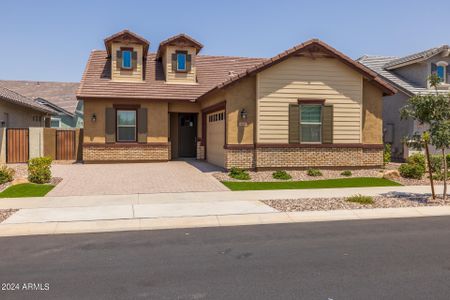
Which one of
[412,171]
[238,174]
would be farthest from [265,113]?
[412,171]

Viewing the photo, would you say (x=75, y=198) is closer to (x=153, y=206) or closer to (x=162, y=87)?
(x=153, y=206)

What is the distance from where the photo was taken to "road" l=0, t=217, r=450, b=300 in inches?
210

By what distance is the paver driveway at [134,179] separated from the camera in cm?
1386

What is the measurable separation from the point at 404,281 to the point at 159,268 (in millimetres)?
3337

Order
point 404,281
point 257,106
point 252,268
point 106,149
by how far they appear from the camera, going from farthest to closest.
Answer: point 106,149
point 257,106
point 252,268
point 404,281

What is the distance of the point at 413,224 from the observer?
9438 millimetres

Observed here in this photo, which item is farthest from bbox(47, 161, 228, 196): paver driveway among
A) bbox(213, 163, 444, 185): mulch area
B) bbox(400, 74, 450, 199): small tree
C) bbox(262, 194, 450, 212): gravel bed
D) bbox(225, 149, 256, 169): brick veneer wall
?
bbox(400, 74, 450, 199): small tree

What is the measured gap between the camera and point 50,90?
46.9 metres

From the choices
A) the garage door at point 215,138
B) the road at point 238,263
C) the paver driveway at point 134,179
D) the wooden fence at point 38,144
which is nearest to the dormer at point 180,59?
the garage door at point 215,138

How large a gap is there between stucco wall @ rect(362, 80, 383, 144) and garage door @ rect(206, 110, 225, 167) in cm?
624

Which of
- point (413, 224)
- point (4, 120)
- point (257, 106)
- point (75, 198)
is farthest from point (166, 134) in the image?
point (413, 224)

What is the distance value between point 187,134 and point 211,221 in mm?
15933

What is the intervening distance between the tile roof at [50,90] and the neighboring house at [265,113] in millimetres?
21847

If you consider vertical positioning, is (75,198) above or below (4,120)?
below
